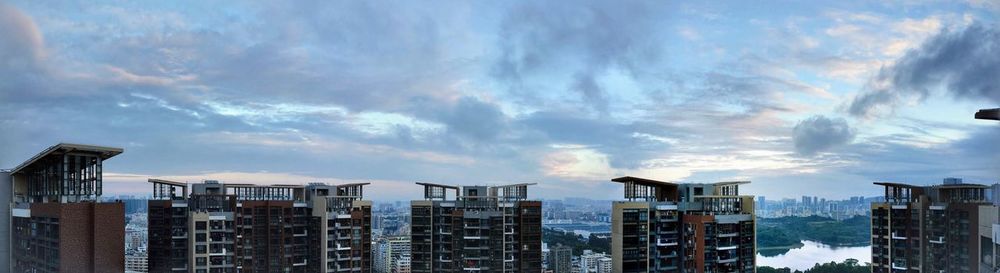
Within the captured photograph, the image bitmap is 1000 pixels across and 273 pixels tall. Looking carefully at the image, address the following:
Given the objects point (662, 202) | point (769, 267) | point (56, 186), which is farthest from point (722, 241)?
point (56, 186)

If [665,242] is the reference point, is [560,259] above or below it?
below

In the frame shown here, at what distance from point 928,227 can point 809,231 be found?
5.53 meters

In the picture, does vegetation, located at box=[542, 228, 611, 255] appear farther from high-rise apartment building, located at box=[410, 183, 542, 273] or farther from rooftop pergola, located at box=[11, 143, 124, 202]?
rooftop pergola, located at box=[11, 143, 124, 202]

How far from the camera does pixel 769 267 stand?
39.2 ft

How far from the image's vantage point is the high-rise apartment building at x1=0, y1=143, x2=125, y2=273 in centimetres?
528

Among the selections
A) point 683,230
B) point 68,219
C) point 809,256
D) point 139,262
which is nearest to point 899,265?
point 683,230

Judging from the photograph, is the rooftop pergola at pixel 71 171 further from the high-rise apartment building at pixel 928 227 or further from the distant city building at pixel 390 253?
the distant city building at pixel 390 253

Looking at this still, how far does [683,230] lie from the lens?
7930mm

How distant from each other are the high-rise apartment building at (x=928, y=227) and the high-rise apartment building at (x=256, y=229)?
19.8 ft

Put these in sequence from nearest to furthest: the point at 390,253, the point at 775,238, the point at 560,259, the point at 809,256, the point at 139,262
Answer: the point at 139,262
the point at 560,259
the point at 809,256
the point at 775,238
the point at 390,253

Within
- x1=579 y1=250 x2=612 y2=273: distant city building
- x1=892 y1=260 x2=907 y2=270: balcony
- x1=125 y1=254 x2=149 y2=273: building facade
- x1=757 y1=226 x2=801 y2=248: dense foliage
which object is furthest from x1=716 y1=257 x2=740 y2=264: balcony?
x1=125 y1=254 x2=149 y2=273: building facade

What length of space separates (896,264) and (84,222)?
811 centimetres

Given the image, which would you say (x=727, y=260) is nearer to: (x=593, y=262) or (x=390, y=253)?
(x=593, y=262)

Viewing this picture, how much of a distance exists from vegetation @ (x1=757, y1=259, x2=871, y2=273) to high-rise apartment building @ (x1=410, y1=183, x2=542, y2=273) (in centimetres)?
498
